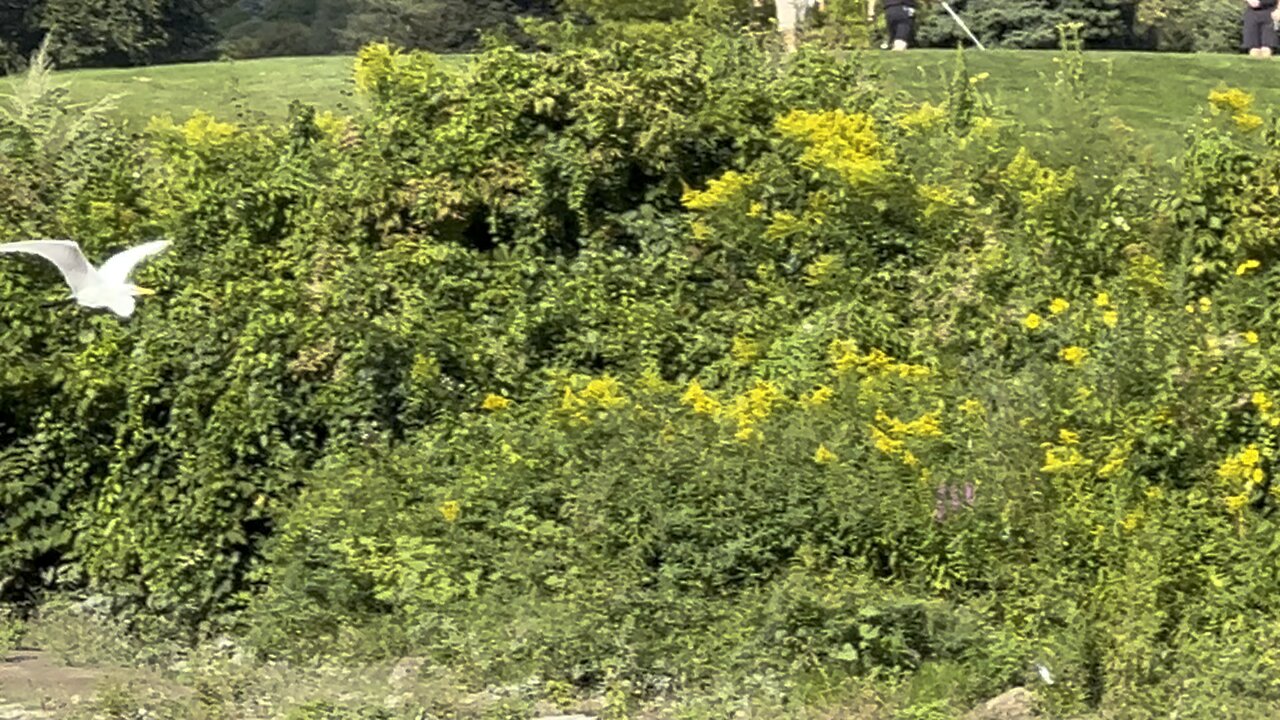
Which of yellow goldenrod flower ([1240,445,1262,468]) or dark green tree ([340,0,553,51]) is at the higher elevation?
dark green tree ([340,0,553,51])

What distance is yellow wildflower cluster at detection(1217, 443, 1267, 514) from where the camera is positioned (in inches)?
324

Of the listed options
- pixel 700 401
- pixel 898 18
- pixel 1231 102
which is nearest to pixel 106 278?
pixel 700 401

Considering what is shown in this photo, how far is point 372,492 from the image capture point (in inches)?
372

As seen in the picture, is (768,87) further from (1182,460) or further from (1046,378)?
(1182,460)

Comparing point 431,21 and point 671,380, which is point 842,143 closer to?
point 671,380

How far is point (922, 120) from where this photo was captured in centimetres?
1119

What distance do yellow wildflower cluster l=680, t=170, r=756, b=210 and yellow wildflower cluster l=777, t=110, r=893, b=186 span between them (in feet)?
1.29

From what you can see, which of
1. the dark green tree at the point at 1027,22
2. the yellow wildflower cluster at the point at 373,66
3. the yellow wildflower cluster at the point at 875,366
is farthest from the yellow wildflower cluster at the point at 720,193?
the dark green tree at the point at 1027,22

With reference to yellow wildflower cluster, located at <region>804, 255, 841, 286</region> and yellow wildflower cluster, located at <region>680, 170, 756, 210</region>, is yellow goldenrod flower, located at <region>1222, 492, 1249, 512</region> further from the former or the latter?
yellow wildflower cluster, located at <region>680, 170, 756, 210</region>

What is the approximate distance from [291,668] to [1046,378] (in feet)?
13.1

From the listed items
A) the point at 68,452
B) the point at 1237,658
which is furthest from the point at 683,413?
the point at 68,452

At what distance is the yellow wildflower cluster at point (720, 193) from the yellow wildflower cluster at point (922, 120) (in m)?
1.07

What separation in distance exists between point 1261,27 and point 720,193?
11.0m

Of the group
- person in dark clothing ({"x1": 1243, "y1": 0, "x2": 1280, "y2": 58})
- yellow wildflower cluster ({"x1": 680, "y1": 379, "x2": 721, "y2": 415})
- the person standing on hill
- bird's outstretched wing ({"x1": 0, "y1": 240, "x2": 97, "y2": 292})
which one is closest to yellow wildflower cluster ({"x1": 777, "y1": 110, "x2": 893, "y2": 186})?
yellow wildflower cluster ({"x1": 680, "y1": 379, "x2": 721, "y2": 415})
